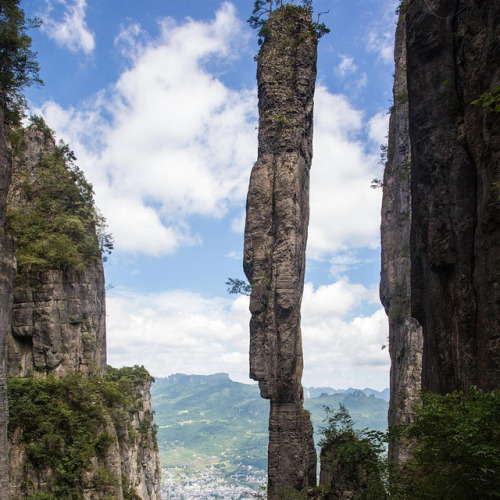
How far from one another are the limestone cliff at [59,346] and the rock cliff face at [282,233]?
1006cm

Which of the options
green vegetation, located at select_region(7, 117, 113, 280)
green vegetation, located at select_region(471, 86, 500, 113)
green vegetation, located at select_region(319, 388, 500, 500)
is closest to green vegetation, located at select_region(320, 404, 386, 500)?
green vegetation, located at select_region(319, 388, 500, 500)

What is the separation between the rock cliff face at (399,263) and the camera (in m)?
30.7

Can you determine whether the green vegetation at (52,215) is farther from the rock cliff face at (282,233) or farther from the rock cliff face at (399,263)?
the rock cliff face at (399,263)

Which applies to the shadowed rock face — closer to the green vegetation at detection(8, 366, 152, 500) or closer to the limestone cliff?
the green vegetation at detection(8, 366, 152, 500)

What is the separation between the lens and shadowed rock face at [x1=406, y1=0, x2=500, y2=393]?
33.2 ft

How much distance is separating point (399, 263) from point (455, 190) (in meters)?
25.1

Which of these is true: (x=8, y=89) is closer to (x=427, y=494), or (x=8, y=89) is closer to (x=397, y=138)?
(x=427, y=494)

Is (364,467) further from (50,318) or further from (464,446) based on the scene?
(50,318)

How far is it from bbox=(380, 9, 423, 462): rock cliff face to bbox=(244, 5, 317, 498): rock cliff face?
7.24 meters

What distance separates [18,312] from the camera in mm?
28031

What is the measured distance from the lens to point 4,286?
20531 mm

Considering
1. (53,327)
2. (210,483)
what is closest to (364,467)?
(53,327)

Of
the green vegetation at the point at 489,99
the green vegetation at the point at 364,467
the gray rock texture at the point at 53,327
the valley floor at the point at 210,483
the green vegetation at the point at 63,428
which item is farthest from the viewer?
the valley floor at the point at 210,483

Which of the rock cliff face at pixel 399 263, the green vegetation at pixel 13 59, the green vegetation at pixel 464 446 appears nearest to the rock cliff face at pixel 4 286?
the green vegetation at pixel 13 59
